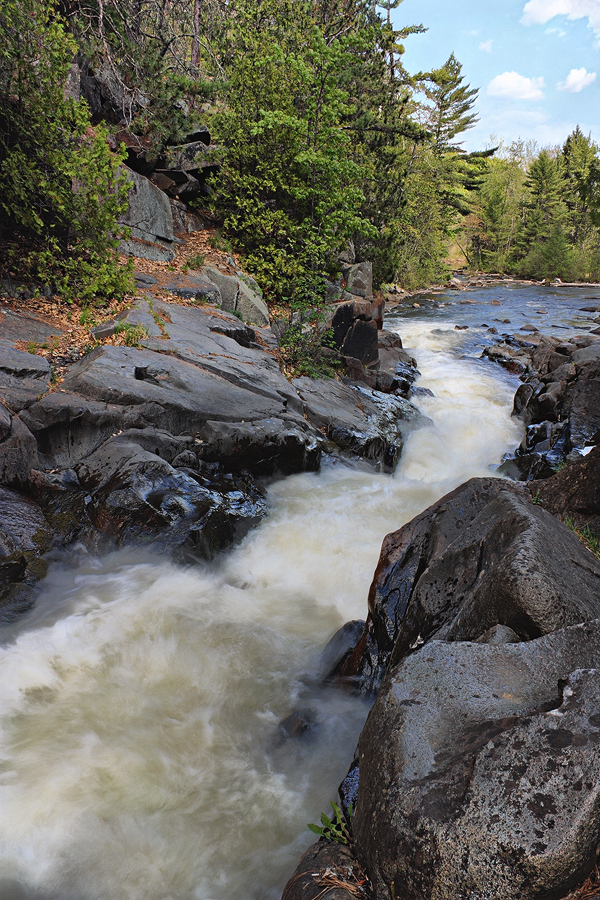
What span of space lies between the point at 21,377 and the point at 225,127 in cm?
1045

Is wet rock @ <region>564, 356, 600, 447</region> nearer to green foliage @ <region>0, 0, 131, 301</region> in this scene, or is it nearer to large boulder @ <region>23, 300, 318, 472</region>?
large boulder @ <region>23, 300, 318, 472</region>

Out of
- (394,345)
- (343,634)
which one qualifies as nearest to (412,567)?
(343,634)

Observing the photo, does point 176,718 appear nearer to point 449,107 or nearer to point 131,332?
point 131,332

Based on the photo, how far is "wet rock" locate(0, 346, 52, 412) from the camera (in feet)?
20.0

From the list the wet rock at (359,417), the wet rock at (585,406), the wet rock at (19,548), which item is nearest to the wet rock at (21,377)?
the wet rock at (19,548)

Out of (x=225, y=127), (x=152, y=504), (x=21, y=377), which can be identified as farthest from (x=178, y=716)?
(x=225, y=127)

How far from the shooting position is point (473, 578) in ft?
11.0

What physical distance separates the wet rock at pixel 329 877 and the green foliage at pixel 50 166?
878 cm

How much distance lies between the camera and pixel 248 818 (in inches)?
131

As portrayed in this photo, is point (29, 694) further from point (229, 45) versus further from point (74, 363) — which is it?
point (229, 45)

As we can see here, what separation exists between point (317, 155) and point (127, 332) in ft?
23.4

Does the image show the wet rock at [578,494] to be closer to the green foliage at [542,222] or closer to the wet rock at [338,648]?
the wet rock at [338,648]

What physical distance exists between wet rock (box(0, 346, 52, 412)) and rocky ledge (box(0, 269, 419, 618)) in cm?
2

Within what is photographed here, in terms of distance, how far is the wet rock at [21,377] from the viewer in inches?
240
